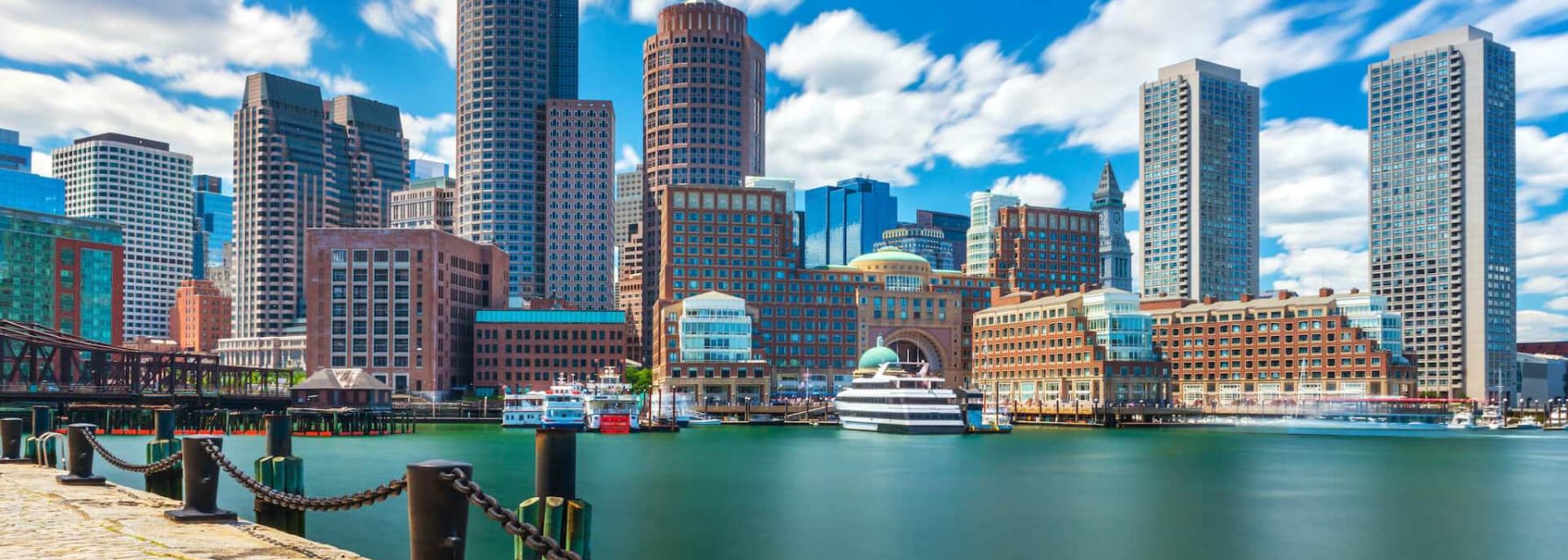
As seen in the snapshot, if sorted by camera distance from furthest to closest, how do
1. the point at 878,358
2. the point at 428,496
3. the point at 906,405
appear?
the point at 878,358 < the point at 906,405 < the point at 428,496

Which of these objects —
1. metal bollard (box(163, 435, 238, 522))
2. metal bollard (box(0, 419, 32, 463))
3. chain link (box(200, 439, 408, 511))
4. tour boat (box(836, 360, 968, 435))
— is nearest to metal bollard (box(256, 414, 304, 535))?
chain link (box(200, 439, 408, 511))

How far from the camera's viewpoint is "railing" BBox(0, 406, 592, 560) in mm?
17688

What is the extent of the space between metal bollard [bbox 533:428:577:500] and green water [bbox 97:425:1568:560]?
107ft

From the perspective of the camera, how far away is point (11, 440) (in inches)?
1783

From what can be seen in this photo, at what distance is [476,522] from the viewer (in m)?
64.8

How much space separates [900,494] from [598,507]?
2230cm

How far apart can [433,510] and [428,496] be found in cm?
23

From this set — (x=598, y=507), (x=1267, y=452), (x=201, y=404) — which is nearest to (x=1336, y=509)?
(x=598, y=507)

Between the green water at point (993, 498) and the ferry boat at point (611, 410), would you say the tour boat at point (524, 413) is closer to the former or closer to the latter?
the ferry boat at point (611, 410)

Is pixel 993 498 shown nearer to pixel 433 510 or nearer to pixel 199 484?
pixel 199 484

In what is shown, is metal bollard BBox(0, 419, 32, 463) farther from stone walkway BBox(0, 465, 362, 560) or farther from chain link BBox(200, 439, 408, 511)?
chain link BBox(200, 439, 408, 511)

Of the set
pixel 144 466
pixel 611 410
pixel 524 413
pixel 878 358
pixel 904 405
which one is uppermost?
pixel 144 466

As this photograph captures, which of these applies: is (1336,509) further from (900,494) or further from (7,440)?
(7,440)

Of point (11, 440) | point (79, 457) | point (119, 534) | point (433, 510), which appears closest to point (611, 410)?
point (11, 440)
